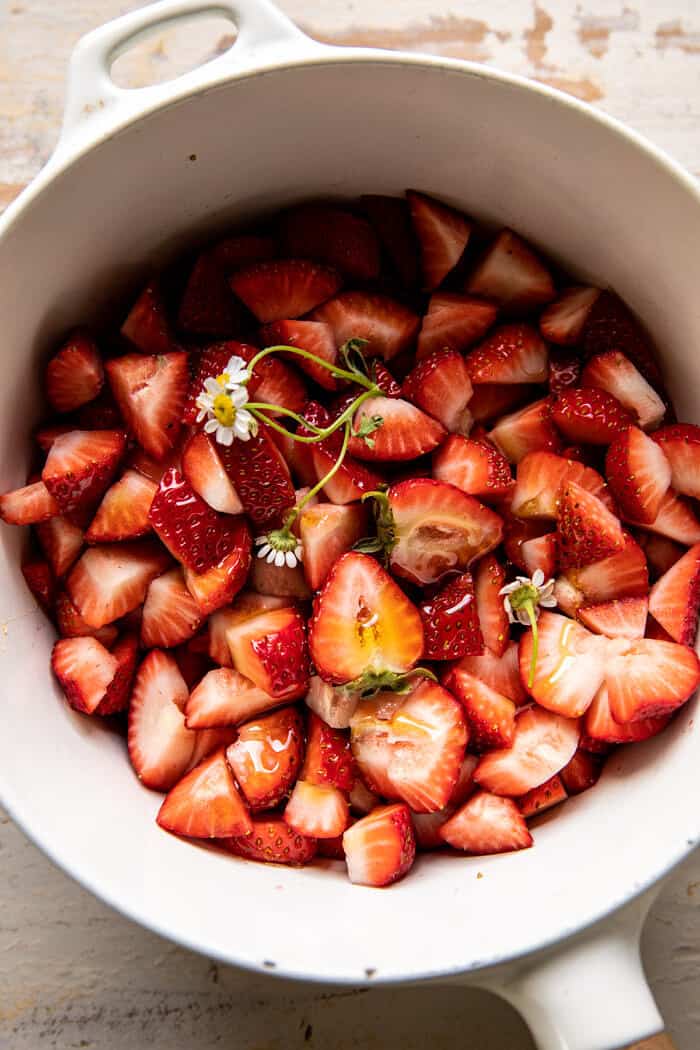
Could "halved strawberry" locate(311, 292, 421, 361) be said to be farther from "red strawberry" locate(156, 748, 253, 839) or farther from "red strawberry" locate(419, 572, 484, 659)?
"red strawberry" locate(156, 748, 253, 839)

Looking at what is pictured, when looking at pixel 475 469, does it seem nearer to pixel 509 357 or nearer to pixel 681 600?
pixel 509 357

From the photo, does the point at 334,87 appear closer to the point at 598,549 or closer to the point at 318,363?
the point at 318,363

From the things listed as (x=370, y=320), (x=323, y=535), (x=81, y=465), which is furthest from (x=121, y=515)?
(x=370, y=320)

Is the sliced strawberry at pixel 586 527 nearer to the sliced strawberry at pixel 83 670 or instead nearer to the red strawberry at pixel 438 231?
the red strawberry at pixel 438 231

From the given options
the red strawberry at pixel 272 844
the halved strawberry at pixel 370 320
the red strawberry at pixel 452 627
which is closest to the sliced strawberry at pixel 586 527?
the red strawberry at pixel 452 627

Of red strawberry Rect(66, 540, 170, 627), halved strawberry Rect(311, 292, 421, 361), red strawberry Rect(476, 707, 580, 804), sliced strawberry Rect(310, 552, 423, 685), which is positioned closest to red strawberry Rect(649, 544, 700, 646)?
red strawberry Rect(476, 707, 580, 804)
